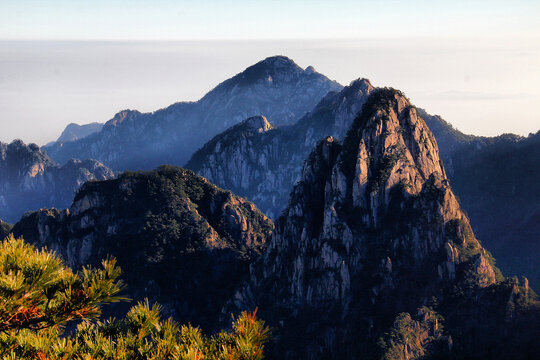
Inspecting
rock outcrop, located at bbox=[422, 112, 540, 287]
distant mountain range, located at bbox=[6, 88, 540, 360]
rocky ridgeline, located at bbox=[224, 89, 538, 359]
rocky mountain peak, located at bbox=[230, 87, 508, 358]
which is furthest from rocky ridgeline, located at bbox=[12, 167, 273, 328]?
rock outcrop, located at bbox=[422, 112, 540, 287]

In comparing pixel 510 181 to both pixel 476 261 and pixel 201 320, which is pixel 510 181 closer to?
pixel 476 261

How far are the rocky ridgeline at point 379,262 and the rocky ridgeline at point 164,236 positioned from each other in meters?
17.3

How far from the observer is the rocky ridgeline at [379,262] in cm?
8906

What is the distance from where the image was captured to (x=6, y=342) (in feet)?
58.7

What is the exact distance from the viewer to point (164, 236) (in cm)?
13912

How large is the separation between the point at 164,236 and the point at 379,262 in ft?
221

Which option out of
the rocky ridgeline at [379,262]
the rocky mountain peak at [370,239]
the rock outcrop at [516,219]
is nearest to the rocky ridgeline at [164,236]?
the rocky ridgeline at [379,262]

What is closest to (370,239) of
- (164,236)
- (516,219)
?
(164,236)

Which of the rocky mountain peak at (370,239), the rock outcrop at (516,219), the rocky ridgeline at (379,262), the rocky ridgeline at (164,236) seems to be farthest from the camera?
the rock outcrop at (516,219)

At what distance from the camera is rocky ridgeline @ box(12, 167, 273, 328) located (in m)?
131

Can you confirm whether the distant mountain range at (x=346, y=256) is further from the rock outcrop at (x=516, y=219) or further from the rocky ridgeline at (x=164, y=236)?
the rock outcrop at (x=516, y=219)

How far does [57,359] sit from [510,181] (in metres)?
208

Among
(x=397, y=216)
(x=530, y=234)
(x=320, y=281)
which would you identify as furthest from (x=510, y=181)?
(x=320, y=281)

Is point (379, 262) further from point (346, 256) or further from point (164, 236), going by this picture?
point (164, 236)
